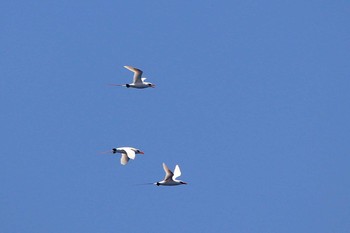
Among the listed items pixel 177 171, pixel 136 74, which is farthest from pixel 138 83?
pixel 177 171

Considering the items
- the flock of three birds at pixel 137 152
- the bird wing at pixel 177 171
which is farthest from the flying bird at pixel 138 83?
the bird wing at pixel 177 171

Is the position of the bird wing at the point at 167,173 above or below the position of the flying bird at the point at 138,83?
below

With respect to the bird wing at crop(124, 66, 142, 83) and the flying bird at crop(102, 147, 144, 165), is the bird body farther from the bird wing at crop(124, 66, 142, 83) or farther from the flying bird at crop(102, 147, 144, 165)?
the bird wing at crop(124, 66, 142, 83)

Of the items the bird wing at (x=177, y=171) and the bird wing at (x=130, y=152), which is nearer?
the bird wing at (x=130, y=152)

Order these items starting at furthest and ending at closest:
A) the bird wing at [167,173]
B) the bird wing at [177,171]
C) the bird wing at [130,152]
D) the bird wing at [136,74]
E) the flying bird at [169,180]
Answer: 1. the bird wing at [177,171]
2. the bird wing at [136,74]
3. the bird wing at [130,152]
4. the flying bird at [169,180]
5. the bird wing at [167,173]

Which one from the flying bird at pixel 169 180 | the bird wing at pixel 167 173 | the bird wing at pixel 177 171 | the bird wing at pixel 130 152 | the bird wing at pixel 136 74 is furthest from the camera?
the bird wing at pixel 177 171

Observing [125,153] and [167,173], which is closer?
[167,173]

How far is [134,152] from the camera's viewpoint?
429 feet

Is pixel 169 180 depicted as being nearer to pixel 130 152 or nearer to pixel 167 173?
pixel 167 173

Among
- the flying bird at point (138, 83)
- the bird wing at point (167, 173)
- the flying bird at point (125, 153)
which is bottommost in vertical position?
the bird wing at point (167, 173)

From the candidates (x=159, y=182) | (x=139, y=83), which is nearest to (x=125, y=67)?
(x=139, y=83)

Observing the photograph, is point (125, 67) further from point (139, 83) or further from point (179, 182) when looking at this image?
point (179, 182)

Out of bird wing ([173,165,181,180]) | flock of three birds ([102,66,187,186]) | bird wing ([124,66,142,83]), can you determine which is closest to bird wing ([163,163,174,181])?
flock of three birds ([102,66,187,186])

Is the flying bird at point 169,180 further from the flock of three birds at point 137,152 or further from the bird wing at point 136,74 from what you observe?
the bird wing at point 136,74
